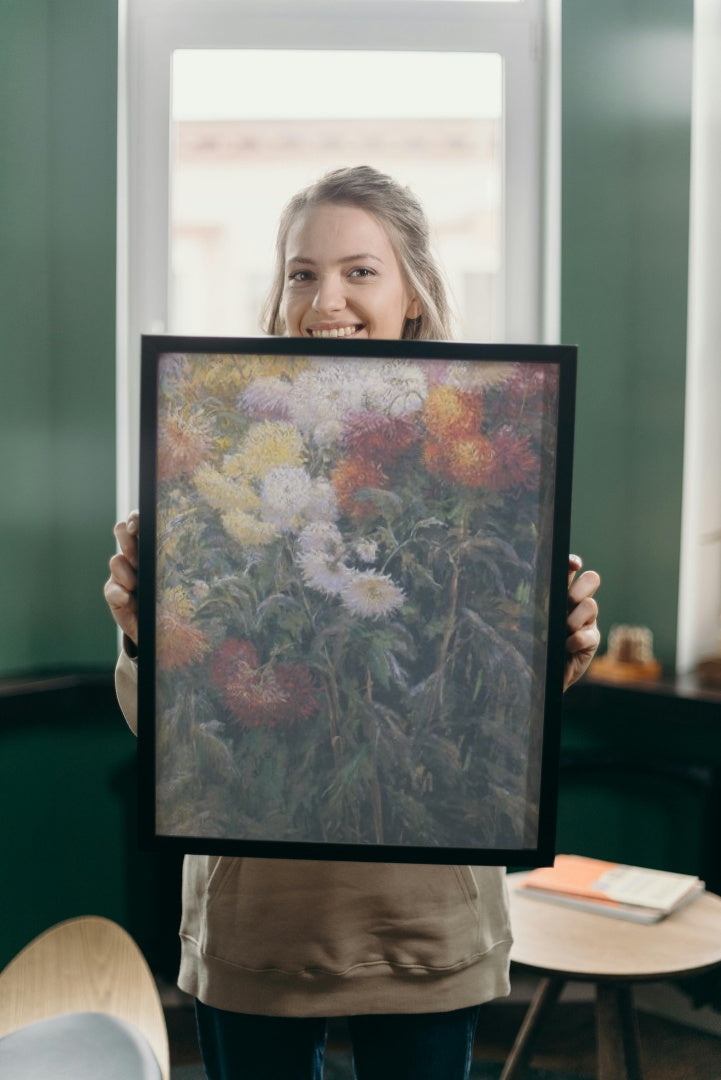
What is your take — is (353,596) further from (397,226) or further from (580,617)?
(397,226)

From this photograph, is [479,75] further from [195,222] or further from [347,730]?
[347,730]

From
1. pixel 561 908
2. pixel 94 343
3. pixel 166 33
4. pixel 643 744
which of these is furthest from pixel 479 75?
pixel 561 908

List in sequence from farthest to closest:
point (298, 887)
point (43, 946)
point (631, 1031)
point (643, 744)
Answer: point (643, 744), point (631, 1031), point (298, 887), point (43, 946)

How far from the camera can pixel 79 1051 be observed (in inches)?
30.0

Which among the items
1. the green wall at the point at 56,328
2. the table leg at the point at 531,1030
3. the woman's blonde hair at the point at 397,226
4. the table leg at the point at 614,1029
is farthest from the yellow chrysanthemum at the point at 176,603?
the green wall at the point at 56,328

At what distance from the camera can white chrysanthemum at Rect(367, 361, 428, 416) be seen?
3.16ft

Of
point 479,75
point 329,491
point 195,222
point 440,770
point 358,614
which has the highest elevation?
point 479,75

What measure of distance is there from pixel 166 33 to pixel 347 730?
2.19 metres

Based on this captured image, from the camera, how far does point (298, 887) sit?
1088 millimetres

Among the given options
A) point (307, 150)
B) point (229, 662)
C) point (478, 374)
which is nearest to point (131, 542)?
point (229, 662)

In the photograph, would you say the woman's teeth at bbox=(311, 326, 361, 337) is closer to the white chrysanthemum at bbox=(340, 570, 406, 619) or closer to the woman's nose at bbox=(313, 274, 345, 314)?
the woman's nose at bbox=(313, 274, 345, 314)

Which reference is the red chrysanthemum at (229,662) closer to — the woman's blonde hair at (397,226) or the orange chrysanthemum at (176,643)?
the orange chrysanthemum at (176,643)

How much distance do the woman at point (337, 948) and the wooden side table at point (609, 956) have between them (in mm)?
606

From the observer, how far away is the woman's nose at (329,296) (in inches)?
45.1
